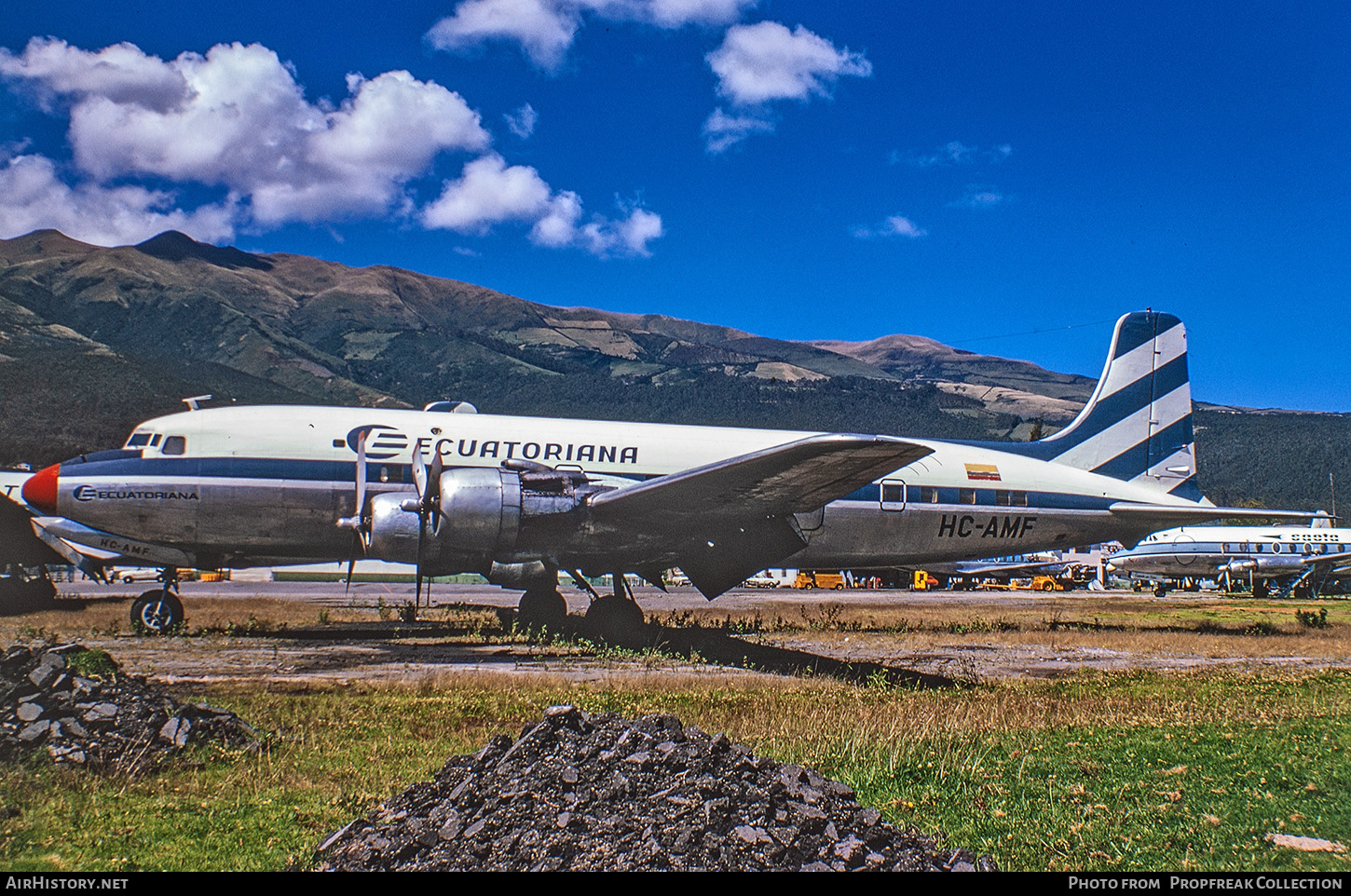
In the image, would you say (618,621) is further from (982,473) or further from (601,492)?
(982,473)

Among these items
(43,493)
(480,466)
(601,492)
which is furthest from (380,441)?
(43,493)

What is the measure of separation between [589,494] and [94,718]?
7490mm

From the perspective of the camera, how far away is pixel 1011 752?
23.9ft

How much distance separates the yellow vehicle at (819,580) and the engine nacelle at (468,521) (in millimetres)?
37878

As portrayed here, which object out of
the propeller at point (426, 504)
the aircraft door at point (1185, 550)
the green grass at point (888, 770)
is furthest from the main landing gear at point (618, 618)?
the aircraft door at point (1185, 550)

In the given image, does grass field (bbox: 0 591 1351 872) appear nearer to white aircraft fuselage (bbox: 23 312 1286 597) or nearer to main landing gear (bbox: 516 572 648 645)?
white aircraft fuselage (bbox: 23 312 1286 597)

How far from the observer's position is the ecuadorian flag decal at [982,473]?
58.4ft

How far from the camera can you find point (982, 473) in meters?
17.9

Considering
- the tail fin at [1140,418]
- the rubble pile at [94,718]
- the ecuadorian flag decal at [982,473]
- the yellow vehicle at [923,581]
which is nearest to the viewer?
the rubble pile at [94,718]

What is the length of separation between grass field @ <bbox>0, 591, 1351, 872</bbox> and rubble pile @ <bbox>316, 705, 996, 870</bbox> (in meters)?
0.72

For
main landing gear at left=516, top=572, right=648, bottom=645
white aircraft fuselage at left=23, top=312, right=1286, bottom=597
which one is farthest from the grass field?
main landing gear at left=516, top=572, right=648, bottom=645

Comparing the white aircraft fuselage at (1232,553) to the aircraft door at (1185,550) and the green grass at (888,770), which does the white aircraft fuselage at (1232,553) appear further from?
the green grass at (888,770)

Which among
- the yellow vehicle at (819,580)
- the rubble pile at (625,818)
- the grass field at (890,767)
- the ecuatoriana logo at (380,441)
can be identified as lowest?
the yellow vehicle at (819,580)
